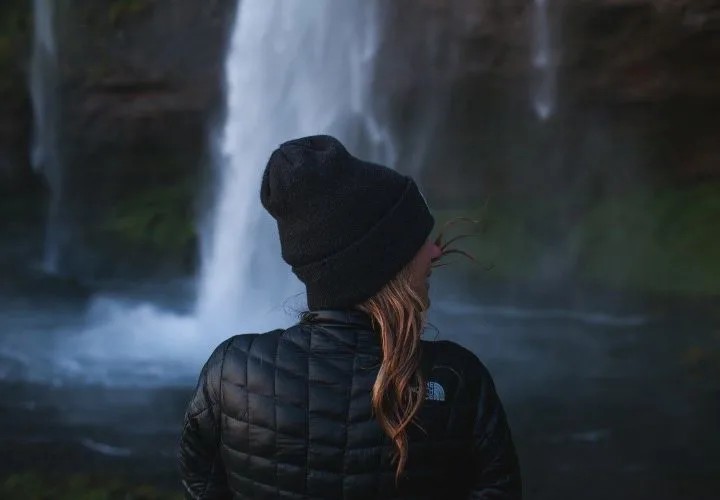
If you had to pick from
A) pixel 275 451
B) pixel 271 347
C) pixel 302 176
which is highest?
pixel 302 176

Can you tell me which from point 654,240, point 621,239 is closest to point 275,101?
point 621,239

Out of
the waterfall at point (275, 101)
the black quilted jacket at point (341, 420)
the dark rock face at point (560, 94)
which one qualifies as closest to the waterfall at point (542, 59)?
the dark rock face at point (560, 94)

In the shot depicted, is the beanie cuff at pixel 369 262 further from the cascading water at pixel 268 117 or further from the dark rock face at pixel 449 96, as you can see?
the dark rock face at pixel 449 96

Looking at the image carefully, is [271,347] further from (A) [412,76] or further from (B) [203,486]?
(A) [412,76]

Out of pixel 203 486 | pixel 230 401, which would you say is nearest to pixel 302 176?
pixel 230 401

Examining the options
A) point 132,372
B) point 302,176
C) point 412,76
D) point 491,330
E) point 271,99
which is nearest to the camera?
point 302,176

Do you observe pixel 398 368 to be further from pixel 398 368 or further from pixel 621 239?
pixel 621 239

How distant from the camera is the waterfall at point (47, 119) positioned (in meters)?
8.07

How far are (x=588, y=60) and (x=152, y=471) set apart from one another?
16.9 feet

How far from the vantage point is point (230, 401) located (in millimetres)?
1426

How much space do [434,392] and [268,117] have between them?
616 centimetres

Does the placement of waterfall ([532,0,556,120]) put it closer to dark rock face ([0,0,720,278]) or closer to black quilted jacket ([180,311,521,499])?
dark rock face ([0,0,720,278])

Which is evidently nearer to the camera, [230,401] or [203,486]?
[230,401]

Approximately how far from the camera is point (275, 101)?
288 inches
